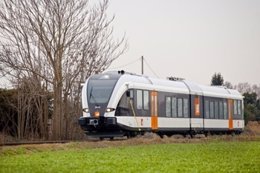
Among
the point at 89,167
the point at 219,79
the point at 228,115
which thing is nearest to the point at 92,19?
the point at 228,115

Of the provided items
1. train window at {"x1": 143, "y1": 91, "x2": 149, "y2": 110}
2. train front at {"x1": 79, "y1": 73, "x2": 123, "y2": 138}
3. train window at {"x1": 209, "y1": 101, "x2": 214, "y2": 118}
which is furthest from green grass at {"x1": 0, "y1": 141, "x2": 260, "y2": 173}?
train window at {"x1": 209, "y1": 101, "x2": 214, "y2": 118}

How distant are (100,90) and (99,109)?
87 cm

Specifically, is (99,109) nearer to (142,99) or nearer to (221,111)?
(142,99)

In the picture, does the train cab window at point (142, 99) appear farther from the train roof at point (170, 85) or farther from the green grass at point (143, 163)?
the green grass at point (143, 163)

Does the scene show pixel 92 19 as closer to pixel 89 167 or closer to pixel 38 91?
pixel 38 91

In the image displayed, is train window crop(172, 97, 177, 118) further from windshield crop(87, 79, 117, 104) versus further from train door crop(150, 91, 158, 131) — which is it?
windshield crop(87, 79, 117, 104)

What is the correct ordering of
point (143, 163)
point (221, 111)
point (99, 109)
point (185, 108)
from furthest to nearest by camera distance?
point (221, 111), point (185, 108), point (99, 109), point (143, 163)

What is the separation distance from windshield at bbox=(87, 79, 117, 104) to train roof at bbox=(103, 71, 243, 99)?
0.54m

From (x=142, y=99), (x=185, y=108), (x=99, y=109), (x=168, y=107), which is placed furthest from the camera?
(x=185, y=108)

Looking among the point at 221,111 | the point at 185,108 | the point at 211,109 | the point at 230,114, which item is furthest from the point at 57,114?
the point at 230,114

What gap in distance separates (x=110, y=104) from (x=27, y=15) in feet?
26.7

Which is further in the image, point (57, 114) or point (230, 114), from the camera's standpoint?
point (230, 114)

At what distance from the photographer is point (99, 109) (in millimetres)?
26328

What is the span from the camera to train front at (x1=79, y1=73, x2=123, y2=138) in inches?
1028
